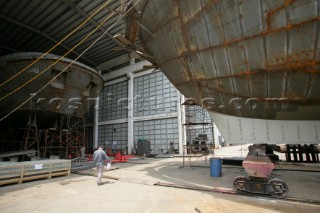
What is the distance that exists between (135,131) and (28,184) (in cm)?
1792

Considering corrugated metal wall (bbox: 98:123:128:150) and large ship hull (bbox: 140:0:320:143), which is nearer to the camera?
large ship hull (bbox: 140:0:320:143)

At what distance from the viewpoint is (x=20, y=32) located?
71.1 feet

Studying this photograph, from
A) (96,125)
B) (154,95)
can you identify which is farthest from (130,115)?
(96,125)

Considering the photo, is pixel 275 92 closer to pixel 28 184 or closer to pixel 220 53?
pixel 220 53

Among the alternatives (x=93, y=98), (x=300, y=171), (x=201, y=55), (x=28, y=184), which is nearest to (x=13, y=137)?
(x=93, y=98)

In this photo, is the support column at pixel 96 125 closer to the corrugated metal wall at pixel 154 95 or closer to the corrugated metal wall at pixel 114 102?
the corrugated metal wall at pixel 114 102

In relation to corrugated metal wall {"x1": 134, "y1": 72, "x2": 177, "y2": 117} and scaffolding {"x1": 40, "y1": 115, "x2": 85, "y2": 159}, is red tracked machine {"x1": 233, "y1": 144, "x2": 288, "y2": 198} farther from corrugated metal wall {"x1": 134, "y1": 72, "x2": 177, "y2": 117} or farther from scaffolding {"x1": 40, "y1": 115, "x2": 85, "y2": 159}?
corrugated metal wall {"x1": 134, "y1": 72, "x2": 177, "y2": 117}

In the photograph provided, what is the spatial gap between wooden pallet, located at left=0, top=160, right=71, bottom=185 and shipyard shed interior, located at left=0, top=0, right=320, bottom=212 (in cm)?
4

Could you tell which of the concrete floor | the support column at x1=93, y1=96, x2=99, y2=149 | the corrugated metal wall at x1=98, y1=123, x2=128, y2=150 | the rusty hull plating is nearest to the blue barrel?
the concrete floor

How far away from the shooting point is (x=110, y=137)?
1125 inches

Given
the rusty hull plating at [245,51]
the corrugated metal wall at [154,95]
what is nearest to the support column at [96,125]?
the corrugated metal wall at [154,95]

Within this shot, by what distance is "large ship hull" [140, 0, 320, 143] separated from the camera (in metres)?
4.52

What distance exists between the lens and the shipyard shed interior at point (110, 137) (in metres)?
5.62

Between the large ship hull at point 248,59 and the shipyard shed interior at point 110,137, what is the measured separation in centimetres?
30
